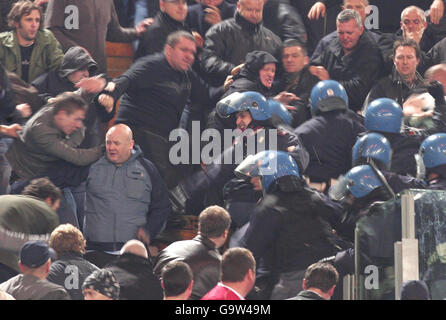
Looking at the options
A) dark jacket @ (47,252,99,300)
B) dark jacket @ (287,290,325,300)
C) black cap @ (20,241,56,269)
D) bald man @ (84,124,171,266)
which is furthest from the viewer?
bald man @ (84,124,171,266)

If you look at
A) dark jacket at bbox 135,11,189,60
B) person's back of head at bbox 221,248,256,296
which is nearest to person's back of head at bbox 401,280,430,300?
person's back of head at bbox 221,248,256,296

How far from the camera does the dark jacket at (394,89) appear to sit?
1295cm

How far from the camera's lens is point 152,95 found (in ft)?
40.7

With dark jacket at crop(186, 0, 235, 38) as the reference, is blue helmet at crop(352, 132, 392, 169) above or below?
below

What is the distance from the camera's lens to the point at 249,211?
11.4 m

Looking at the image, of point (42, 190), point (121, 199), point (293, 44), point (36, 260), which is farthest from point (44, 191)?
point (293, 44)

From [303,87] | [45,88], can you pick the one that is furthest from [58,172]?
[303,87]

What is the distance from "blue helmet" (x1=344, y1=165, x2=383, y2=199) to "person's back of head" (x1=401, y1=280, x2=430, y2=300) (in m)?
1.50

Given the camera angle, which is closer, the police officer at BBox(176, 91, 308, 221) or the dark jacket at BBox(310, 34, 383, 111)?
the police officer at BBox(176, 91, 308, 221)

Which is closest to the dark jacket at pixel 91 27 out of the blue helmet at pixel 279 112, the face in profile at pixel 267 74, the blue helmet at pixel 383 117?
the face in profile at pixel 267 74

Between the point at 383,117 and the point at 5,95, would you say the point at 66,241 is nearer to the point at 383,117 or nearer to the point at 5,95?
the point at 5,95

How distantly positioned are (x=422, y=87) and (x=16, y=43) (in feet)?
12.8

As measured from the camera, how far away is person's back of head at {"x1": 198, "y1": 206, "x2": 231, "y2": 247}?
10.4 metres

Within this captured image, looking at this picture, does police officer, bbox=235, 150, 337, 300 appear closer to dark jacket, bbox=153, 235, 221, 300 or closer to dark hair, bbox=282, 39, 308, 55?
dark jacket, bbox=153, 235, 221, 300
